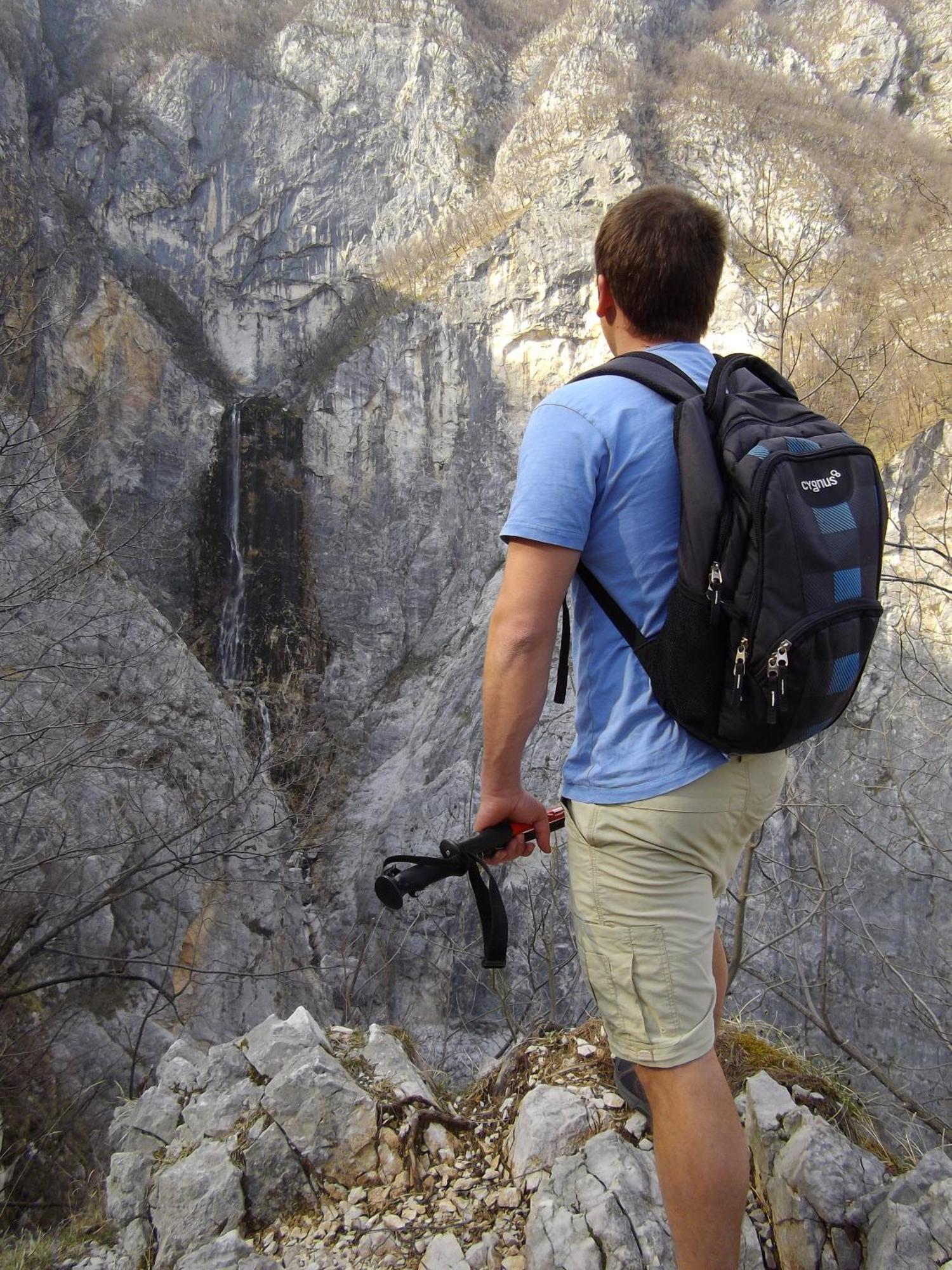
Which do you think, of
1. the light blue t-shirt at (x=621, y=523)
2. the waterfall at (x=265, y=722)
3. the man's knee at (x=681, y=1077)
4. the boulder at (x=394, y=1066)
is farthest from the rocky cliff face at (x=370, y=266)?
the light blue t-shirt at (x=621, y=523)

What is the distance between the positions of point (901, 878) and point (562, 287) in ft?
42.4

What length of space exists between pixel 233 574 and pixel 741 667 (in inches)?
681

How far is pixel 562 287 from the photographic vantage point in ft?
55.9

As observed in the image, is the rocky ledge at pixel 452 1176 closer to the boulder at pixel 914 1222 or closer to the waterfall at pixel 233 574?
the boulder at pixel 914 1222

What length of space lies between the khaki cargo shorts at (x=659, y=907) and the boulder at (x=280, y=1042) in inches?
70.1

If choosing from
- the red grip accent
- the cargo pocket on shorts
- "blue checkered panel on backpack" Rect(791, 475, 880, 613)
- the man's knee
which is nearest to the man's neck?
"blue checkered panel on backpack" Rect(791, 475, 880, 613)

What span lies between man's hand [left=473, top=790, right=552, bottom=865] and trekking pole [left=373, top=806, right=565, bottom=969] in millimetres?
13

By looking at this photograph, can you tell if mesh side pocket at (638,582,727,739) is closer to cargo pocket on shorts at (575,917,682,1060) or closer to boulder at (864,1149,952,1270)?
cargo pocket on shorts at (575,917,682,1060)

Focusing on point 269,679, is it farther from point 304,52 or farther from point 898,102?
point 898,102

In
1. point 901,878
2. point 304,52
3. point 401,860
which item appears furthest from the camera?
point 304,52

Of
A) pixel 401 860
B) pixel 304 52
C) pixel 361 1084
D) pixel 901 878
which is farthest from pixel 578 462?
pixel 304 52

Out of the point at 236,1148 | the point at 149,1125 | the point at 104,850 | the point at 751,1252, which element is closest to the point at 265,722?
the point at 104,850

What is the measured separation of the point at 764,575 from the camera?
1387 millimetres

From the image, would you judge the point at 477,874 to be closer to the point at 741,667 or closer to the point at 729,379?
the point at 741,667
